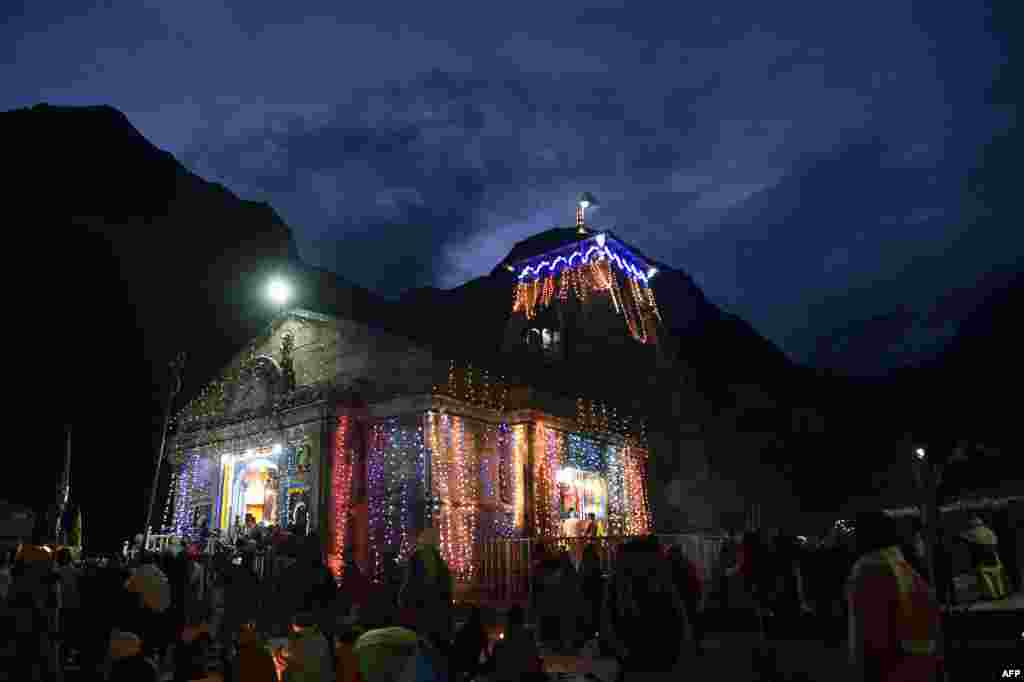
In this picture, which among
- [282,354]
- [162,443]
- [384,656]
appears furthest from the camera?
[282,354]

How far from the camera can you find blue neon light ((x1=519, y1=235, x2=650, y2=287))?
2733 cm

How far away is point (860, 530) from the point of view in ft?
14.7

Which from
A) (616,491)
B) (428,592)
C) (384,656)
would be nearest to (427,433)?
(616,491)

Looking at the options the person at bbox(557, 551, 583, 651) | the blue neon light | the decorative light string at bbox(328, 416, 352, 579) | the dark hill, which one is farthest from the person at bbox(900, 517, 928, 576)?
the dark hill

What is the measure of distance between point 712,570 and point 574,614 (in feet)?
18.7

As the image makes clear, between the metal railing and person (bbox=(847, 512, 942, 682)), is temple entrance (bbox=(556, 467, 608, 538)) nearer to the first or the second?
the metal railing

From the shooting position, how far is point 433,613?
946cm

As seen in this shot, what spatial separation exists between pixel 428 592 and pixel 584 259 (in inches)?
771

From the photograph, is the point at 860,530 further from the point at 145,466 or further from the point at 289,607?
the point at 145,466

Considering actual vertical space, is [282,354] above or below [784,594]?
above

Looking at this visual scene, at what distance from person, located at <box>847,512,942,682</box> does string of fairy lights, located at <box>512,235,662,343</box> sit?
23.3 metres

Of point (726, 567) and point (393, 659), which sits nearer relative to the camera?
point (393, 659)

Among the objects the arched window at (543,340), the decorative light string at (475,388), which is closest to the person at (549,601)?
the decorative light string at (475,388)

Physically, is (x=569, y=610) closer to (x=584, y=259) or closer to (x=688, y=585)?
(x=688, y=585)
